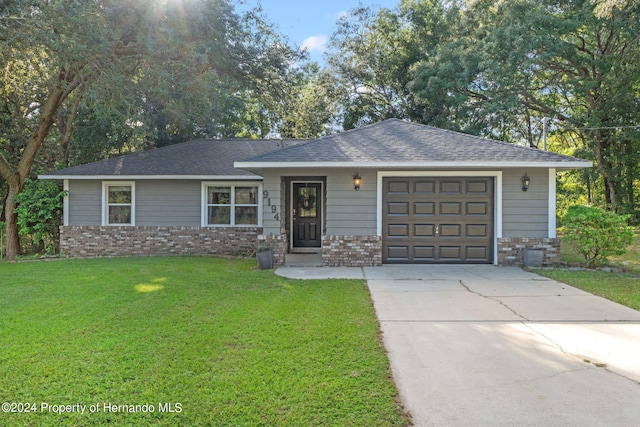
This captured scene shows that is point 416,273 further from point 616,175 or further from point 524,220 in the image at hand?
point 616,175

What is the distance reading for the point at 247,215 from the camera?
11711mm

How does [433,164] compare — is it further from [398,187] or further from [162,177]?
[162,177]

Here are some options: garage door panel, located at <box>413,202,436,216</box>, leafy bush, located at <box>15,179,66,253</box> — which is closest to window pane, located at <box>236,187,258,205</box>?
garage door panel, located at <box>413,202,436,216</box>

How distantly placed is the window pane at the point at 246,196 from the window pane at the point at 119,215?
348 cm

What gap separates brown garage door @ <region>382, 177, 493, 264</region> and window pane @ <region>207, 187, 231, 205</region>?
201 inches

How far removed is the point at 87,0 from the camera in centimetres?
849

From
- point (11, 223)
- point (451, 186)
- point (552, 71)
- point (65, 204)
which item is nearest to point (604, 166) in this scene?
point (552, 71)

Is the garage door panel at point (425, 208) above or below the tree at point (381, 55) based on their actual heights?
below

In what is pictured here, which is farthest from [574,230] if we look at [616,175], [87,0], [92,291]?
[616,175]

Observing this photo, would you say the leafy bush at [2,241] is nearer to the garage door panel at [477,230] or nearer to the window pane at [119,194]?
the window pane at [119,194]

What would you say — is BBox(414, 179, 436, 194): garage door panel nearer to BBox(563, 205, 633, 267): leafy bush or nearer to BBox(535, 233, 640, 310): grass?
BBox(535, 233, 640, 310): grass

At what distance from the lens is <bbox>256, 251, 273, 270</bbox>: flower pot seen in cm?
867

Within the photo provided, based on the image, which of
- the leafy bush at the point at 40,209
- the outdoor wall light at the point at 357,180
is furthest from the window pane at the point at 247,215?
the leafy bush at the point at 40,209

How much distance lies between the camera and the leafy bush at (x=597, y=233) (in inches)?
331
